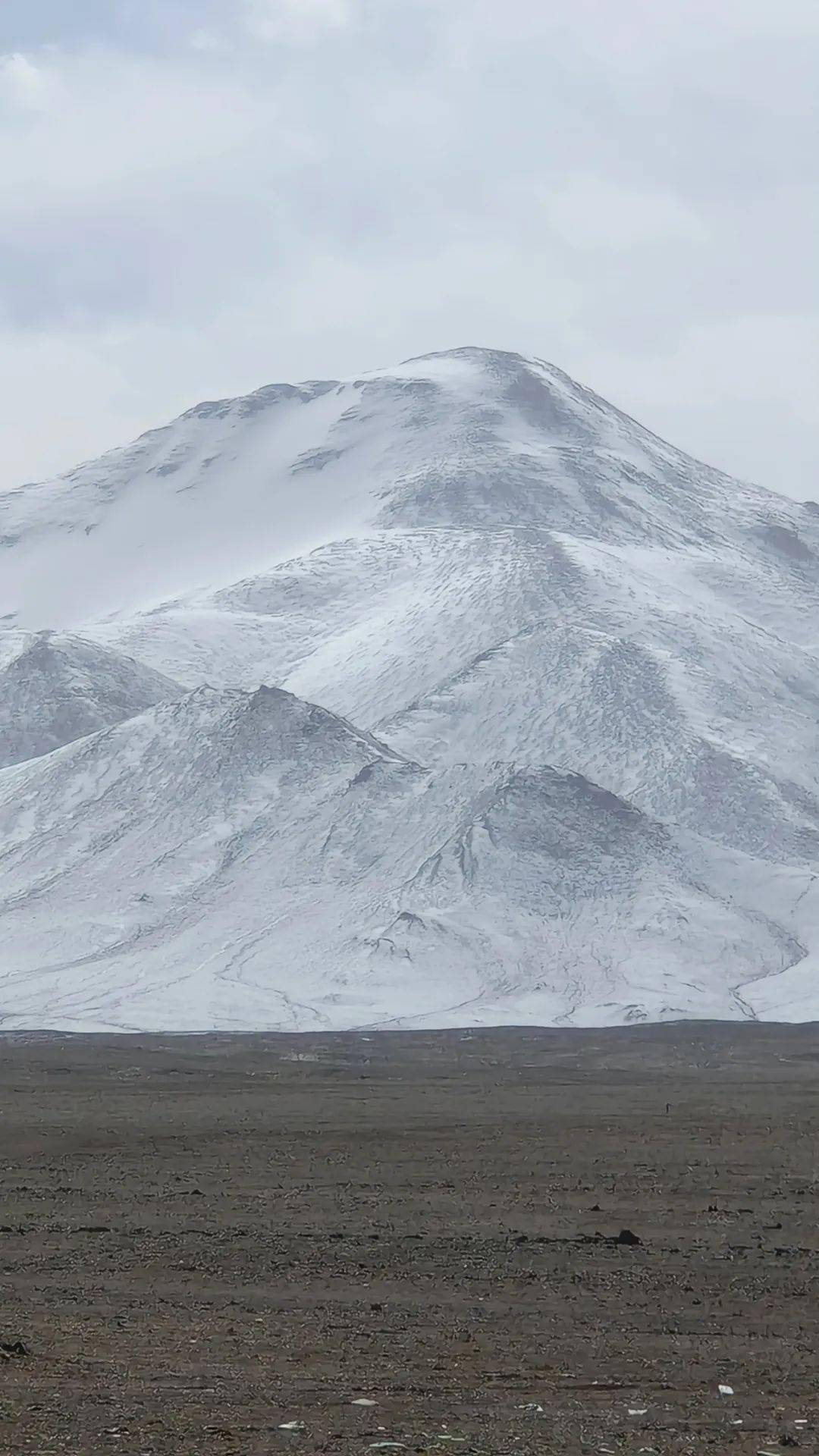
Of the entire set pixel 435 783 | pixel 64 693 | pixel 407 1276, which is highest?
pixel 64 693

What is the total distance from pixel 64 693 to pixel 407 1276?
120 metres

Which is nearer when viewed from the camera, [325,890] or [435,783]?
[325,890]

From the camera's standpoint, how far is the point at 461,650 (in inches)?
5566

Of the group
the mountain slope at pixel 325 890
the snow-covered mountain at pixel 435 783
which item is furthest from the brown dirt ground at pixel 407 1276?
the snow-covered mountain at pixel 435 783

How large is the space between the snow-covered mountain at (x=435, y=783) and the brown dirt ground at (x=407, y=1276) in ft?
135

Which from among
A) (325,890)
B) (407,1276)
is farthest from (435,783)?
(407,1276)

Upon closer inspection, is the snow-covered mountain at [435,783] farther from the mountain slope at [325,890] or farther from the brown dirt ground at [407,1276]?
the brown dirt ground at [407,1276]

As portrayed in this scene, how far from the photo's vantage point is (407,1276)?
23250mm

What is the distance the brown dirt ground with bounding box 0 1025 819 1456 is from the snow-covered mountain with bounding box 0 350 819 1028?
135ft

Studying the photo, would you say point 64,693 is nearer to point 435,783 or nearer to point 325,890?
point 435,783

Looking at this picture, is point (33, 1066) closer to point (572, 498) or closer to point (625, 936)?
point (625, 936)

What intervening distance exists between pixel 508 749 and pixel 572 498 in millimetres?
62858

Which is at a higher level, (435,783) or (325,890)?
(435,783)

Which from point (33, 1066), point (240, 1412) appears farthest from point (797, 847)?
point (240, 1412)
